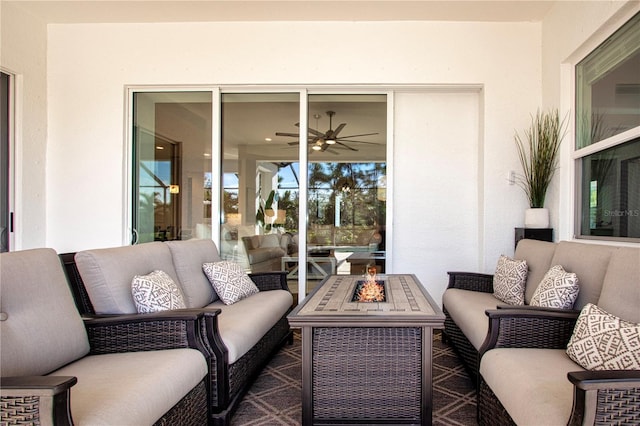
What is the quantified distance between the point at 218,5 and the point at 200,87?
83 cm

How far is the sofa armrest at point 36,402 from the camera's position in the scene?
1.06m

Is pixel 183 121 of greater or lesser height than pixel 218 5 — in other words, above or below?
below

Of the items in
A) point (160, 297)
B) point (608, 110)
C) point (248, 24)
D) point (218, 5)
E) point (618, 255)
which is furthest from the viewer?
point (248, 24)

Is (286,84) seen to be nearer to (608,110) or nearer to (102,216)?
(102,216)

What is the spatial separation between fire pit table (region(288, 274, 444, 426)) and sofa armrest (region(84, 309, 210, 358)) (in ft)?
1.75

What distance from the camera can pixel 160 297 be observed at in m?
2.04

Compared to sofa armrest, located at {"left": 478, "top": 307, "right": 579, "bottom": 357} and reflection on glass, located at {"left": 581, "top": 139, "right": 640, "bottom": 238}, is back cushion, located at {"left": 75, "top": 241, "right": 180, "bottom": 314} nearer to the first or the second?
sofa armrest, located at {"left": 478, "top": 307, "right": 579, "bottom": 357}

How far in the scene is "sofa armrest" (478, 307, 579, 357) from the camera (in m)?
1.85

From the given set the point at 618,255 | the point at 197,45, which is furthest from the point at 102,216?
the point at 618,255

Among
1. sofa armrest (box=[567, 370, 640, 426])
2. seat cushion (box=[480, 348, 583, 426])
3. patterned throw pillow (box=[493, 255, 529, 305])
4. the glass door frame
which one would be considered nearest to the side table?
patterned throw pillow (box=[493, 255, 529, 305])

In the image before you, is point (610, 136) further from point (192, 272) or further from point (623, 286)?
point (192, 272)

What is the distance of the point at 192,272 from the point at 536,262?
8.14ft

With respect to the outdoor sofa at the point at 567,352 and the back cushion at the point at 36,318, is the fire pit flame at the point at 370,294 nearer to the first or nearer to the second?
the outdoor sofa at the point at 567,352

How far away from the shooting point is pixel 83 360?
1.70 m
